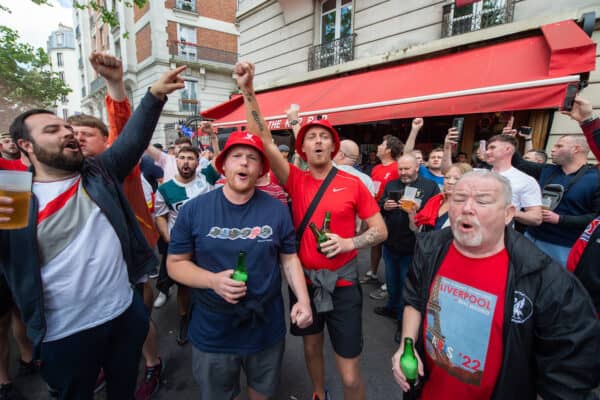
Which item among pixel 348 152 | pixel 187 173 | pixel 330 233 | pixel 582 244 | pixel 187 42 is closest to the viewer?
pixel 330 233

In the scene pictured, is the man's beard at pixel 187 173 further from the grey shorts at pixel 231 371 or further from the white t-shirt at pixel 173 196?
the grey shorts at pixel 231 371

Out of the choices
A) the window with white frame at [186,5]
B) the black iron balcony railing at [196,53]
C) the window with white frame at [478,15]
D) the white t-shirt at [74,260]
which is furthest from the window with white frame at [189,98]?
the white t-shirt at [74,260]

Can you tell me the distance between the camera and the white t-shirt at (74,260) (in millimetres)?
1506

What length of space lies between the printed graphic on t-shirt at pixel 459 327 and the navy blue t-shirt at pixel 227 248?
0.98 meters

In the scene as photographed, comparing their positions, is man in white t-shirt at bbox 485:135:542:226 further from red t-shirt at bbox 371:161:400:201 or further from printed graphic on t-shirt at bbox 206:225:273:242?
printed graphic on t-shirt at bbox 206:225:273:242

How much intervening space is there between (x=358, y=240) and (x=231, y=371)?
1.22 meters

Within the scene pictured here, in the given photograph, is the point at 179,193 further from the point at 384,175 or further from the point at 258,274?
the point at 384,175

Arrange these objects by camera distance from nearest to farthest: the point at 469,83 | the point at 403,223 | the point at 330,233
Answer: the point at 330,233 < the point at 403,223 < the point at 469,83

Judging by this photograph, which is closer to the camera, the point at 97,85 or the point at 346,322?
the point at 346,322

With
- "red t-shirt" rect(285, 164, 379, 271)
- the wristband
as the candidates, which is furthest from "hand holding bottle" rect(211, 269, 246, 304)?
the wristband

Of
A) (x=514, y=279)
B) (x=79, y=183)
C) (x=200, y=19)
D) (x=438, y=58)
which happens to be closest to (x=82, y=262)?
(x=79, y=183)

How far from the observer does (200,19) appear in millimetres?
20000

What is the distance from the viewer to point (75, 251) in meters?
1.56

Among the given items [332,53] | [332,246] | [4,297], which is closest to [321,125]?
[332,246]
